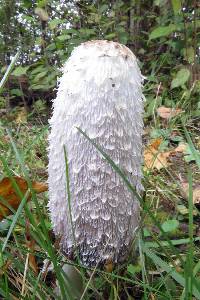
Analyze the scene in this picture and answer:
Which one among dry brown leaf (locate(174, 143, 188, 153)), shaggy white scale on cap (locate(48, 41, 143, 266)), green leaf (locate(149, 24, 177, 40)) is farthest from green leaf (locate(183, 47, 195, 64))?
shaggy white scale on cap (locate(48, 41, 143, 266))

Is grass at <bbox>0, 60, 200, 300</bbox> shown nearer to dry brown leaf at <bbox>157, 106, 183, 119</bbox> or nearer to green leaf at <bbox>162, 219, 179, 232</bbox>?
green leaf at <bbox>162, 219, 179, 232</bbox>

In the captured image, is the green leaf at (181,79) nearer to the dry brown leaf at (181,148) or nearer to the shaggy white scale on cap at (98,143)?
the dry brown leaf at (181,148)

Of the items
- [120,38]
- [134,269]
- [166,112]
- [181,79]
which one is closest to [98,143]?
[134,269]

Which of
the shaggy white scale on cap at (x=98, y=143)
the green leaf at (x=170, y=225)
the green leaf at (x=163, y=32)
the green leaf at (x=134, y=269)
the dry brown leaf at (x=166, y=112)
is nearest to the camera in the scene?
the shaggy white scale on cap at (x=98, y=143)

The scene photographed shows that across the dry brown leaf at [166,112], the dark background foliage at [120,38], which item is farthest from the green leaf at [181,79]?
the dry brown leaf at [166,112]

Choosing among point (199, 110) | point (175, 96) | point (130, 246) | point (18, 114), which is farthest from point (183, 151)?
point (18, 114)

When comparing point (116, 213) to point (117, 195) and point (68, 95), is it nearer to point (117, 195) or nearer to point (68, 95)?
point (117, 195)

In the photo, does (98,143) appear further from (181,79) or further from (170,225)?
(181,79)
